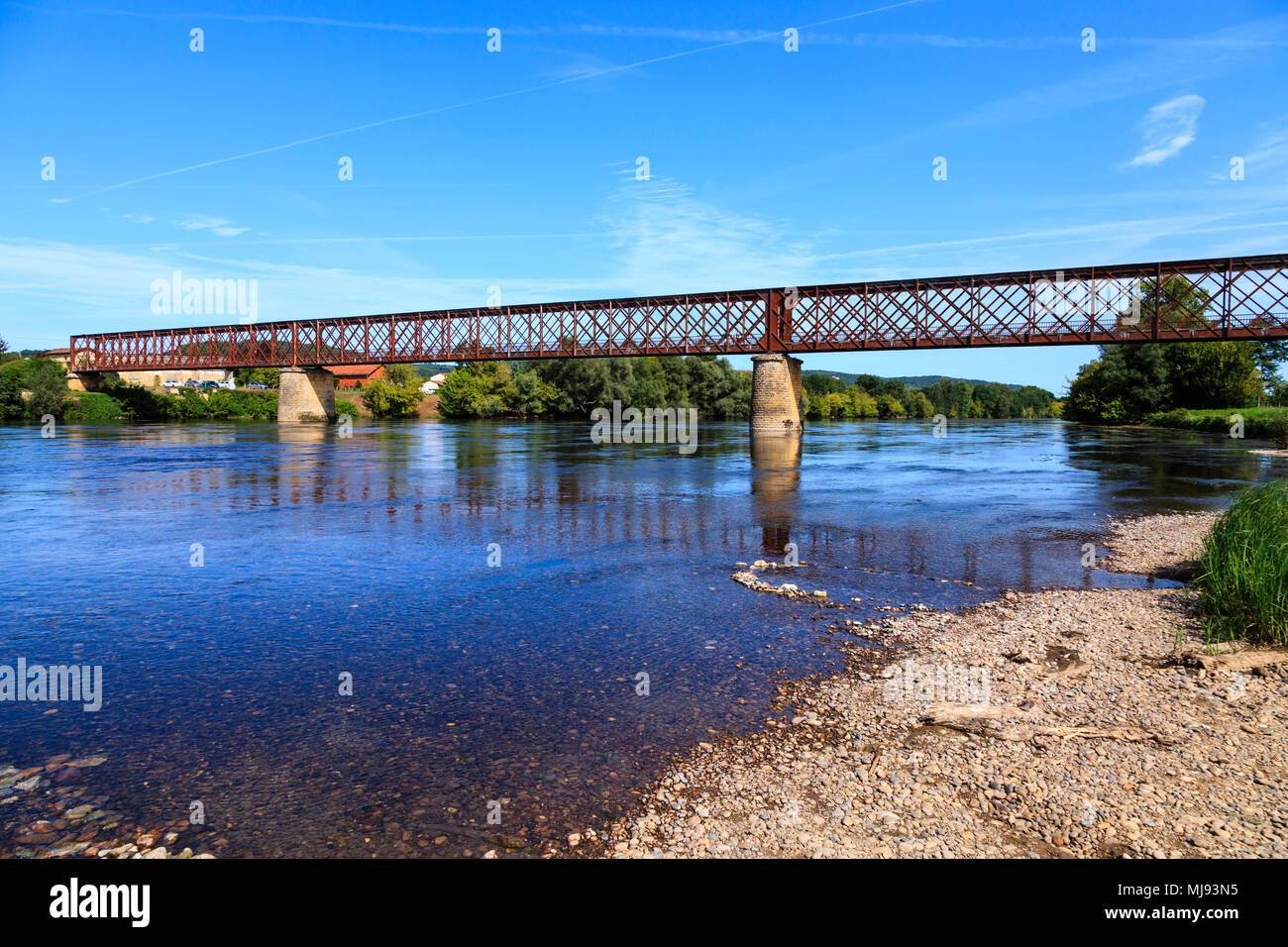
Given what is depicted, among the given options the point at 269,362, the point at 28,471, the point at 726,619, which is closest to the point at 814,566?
the point at 726,619

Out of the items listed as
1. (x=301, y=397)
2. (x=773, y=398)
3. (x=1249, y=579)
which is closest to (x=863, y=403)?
(x=773, y=398)

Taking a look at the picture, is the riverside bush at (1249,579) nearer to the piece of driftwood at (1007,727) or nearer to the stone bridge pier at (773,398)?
the piece of driftwood at (1007,727)

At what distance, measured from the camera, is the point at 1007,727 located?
22.2 ft

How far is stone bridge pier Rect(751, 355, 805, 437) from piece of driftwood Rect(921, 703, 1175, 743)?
69681mm

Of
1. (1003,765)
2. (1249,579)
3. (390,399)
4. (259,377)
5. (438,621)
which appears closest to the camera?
(1003,765)

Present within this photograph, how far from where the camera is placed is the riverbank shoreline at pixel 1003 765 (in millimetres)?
4996

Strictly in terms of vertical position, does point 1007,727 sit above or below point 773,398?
below

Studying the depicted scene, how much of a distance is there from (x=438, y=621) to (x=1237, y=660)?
9245 mm

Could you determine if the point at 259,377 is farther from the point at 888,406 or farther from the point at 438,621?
the point at 438,621

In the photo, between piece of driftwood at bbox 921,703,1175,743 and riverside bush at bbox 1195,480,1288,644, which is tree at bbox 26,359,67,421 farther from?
riverside bush at bbox 1195,480,1288,644

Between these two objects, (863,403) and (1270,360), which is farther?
(863,403)

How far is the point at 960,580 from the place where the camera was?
1303 cm

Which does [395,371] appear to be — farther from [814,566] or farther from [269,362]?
[814,566]

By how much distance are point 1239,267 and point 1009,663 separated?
7089cm
